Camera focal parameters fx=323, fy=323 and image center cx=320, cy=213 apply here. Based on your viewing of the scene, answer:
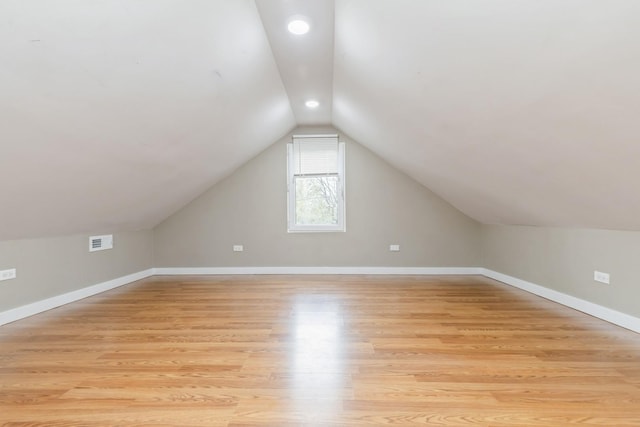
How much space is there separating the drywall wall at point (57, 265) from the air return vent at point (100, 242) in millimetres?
56

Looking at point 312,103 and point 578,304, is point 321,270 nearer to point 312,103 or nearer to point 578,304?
point 312,103

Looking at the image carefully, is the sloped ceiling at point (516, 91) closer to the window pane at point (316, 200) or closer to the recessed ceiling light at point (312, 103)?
the recessed ceiling light at point (312, 103)

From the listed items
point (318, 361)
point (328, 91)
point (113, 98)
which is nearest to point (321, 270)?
point (328, 91)

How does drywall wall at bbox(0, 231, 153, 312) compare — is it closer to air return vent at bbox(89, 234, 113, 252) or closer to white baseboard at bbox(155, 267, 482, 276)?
air return vent at bbox(89, 234, 113, 252)

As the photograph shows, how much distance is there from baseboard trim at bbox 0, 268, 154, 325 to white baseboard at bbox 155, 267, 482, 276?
27.7 inches

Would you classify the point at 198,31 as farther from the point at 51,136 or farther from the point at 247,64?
the point at 51,136

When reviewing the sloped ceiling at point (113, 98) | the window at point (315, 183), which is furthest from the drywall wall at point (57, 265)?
the window at point (315, 183)

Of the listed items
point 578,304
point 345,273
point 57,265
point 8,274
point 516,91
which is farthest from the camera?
point 345,273

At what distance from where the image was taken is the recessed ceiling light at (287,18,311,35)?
2484mm

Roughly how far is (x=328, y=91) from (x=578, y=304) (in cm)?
364

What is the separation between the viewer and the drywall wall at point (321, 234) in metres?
5.41

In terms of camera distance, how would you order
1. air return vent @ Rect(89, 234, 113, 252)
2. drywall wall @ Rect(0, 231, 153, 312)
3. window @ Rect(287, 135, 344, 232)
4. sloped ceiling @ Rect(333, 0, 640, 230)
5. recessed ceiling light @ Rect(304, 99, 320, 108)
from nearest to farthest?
sloped ceiling @ Rect(333, 0, 640, 230) < drywall wall @ Rect(0, 231, 153, 312) < air return vent @ Rect(89, 234, 113, 252) < recessed ceiling light @ Rect(304, 99, 320, 108) < window @ Rect(287, 135, 344, 232)

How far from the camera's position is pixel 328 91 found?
3.96m

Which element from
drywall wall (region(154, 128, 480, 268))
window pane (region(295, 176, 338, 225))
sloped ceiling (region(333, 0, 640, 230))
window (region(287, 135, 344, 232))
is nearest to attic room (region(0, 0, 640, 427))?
sloped ceiling (region(333, 0, 640, 230))
